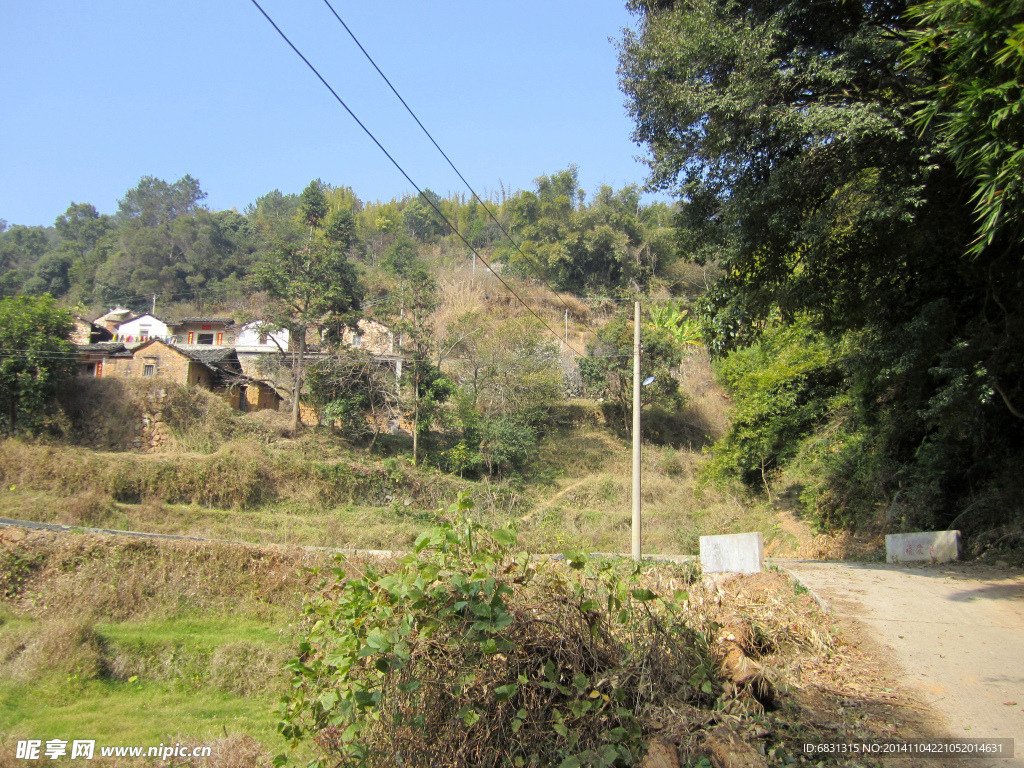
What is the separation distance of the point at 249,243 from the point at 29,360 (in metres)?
35.4

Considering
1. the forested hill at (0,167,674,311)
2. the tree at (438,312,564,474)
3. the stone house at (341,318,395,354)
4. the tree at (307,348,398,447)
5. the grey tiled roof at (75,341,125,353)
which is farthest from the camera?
the forested hill at (0,167,674,311)

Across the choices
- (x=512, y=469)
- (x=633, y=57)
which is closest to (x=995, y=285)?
(x=633, y=57)

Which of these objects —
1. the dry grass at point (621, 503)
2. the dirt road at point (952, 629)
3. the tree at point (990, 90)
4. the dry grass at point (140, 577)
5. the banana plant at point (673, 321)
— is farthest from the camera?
the banana plant at point (673, 321)

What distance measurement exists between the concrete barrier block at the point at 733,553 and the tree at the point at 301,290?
21.8 m

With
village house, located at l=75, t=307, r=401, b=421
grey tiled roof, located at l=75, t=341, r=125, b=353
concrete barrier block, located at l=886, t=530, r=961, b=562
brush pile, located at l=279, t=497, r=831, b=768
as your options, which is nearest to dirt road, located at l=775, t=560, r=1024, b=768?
concrete barrier block, located at l=886, t=530, r=961, b=562

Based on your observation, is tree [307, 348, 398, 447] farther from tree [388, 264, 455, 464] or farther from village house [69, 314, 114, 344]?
village house [69, 314, 114, 344]

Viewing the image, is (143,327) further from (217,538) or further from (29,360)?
(217,538)

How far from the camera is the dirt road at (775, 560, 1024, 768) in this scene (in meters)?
4.61

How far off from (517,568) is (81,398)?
2634cm

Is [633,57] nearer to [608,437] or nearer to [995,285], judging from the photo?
[995,285]

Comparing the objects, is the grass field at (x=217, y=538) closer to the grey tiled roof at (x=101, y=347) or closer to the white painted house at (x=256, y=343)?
the grey tiled roof at (x=101, y=347)

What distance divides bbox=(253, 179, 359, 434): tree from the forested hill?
8.27 meters

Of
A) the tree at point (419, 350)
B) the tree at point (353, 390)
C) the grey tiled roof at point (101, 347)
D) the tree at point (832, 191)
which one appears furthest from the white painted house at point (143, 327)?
the tree at point (832, 191)

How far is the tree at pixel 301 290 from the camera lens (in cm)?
2677
